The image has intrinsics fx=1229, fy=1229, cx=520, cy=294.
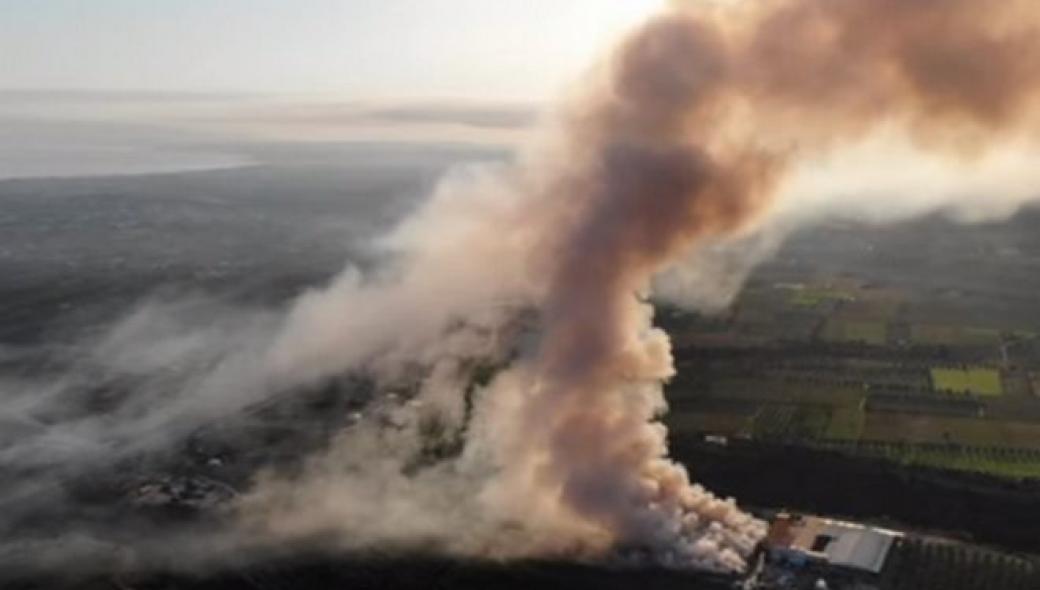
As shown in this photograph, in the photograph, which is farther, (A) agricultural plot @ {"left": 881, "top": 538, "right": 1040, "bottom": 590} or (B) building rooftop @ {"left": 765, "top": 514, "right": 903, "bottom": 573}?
(B) building rooftop @ {"left": 765, "top": 514, "right": 903, "bottom": 573}

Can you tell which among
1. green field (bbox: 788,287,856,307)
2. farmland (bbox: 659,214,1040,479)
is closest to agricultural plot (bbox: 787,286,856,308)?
green field (bbox: 788,287,856,307)

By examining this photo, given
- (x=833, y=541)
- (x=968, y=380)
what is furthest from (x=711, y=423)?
(x=968, y=380)

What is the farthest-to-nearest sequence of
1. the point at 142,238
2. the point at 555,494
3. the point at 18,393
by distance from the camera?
the point at 142,238 → the point at 18,393 → the point at 555,494

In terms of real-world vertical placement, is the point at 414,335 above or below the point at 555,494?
above

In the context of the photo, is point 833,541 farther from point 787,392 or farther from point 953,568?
point 787,392

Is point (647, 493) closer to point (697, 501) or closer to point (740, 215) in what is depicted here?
point (697, 501)

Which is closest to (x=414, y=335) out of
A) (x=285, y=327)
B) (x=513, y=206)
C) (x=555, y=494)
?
(x=285, y=327)

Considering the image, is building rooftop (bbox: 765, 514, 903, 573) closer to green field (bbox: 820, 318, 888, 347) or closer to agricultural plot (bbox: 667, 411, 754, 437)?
agricultural plot (bbox: 667, 411, 754, 437)

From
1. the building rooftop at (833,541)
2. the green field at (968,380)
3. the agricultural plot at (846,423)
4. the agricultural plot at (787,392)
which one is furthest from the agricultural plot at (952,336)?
the building rooftop at (833,541)
